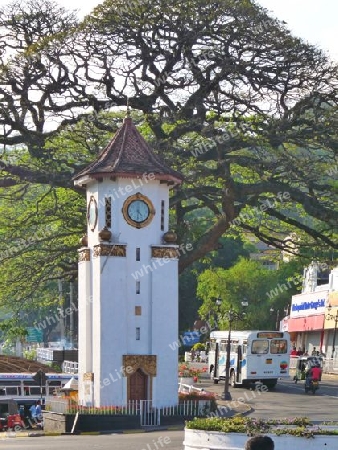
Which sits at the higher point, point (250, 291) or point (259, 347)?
point (250, 291)

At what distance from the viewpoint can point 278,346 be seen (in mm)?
53812

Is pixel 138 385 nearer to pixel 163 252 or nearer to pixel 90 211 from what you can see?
pixel 163 252

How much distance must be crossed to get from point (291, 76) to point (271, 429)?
22679 mm

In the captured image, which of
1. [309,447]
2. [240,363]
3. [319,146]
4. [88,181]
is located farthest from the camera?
[240,363]

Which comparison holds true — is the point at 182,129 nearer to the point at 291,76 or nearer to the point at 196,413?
the point at 291,76

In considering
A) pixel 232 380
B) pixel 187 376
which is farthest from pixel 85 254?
pixel 232 380

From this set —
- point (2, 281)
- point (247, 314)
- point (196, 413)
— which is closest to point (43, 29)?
point (2, 281)

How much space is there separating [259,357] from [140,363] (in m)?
14.5

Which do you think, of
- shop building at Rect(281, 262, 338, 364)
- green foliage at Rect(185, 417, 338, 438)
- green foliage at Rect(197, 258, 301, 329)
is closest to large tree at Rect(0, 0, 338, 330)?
green foliage at Rect(185, 417, 338, 438)

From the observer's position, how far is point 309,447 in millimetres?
24906

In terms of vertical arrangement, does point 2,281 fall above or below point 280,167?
below

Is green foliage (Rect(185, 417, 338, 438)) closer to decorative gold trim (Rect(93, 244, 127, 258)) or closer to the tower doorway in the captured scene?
the tower doorway

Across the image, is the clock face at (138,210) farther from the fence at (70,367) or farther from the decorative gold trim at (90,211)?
the fence at (70,367)

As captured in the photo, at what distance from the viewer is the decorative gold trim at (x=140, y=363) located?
3894 cm
